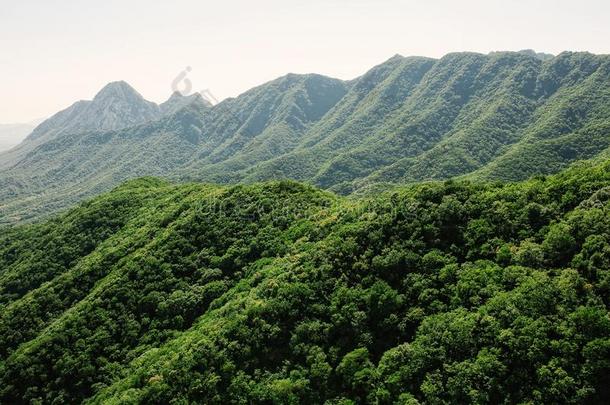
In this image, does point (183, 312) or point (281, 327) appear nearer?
point (281, 327)

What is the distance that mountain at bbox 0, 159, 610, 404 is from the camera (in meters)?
43.8

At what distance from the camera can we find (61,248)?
107m

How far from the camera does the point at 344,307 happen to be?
57156 mm

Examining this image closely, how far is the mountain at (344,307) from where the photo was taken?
43.8m

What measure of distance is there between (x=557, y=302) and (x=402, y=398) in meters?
18.4

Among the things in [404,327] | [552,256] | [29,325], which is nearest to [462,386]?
[404,327]

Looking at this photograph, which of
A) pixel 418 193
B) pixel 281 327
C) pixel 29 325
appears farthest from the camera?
pixel 29 325

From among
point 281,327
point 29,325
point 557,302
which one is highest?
point 557,302

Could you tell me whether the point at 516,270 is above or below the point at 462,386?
above

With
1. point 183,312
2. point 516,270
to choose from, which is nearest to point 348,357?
point 516,270

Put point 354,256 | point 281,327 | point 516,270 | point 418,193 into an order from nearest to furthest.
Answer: point 516,270 < point 281,327 < point 354,256 < point 418,193

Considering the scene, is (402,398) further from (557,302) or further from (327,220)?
(327,220)

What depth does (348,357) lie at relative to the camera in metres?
51.7

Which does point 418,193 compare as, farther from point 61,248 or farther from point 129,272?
point 61,248
